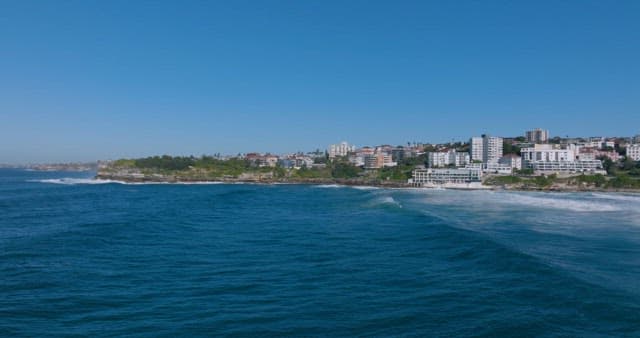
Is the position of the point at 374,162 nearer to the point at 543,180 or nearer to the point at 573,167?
the point at 573,167

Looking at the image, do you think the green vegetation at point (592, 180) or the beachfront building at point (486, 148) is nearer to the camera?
the green vegetation at point (592, 180)

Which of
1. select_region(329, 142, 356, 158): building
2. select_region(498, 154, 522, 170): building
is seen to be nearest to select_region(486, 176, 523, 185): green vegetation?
select_region(498, 154, 522, 170): building

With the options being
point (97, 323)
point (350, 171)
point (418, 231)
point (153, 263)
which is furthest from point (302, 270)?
point (350, 171)

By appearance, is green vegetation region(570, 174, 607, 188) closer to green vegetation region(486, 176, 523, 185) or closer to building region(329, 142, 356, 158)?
green vegetation region(486, 176, 523, 185)

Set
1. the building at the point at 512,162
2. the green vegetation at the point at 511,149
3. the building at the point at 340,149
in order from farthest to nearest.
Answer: the building at the point at 340,149 → the green vegetation at the point at 511,149 → the building at the point at 512,162

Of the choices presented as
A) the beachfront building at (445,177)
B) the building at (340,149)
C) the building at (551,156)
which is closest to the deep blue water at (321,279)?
the beachfront building at (445,177)

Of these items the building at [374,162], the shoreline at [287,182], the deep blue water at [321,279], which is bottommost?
the deep blue water at [321,279]

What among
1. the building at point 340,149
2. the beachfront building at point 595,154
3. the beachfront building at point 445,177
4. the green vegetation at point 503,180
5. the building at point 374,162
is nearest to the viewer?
the green vegetation at point 503,180

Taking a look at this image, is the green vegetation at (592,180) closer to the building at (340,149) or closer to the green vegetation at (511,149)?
the green vegetation at (511,149)

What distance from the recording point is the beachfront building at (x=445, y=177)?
2707 inches

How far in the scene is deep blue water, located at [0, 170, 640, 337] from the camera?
28.3ft

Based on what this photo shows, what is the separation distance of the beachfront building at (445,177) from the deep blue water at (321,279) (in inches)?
1846

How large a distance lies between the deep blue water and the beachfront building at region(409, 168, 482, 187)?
46898 millimetres

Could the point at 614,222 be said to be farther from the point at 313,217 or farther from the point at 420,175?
the point at 420,175
